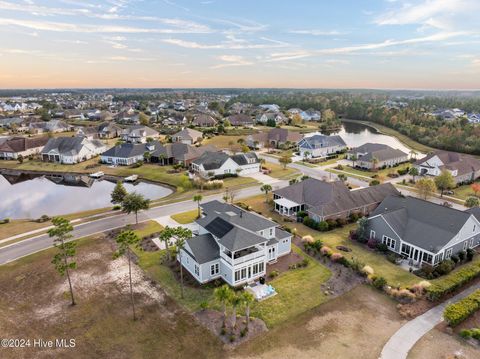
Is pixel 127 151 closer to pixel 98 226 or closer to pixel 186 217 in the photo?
pixel 98 226

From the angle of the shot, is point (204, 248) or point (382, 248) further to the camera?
→ point (382, 248)

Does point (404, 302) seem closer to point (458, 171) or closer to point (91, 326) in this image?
point (91, 326)

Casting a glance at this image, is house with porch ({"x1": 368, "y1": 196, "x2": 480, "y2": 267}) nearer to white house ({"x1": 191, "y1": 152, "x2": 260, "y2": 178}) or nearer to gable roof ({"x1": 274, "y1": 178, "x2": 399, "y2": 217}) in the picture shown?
gable roof ({"x1": 274, "y1": 178, "x2": 399, "y2": 217})

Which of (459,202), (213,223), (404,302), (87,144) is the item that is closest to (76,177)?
(87,144)

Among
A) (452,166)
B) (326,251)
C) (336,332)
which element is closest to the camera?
(336,332)

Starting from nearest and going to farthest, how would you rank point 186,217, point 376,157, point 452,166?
point 186,217 < point 452,166 < point 376,157

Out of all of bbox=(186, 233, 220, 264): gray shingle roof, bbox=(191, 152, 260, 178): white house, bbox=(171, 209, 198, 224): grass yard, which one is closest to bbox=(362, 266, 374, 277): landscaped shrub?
bbox=(186, 233, 220, 264): gray shingle roof

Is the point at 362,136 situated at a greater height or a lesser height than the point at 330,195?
lesser

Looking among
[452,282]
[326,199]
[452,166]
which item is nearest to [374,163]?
[452,166]
